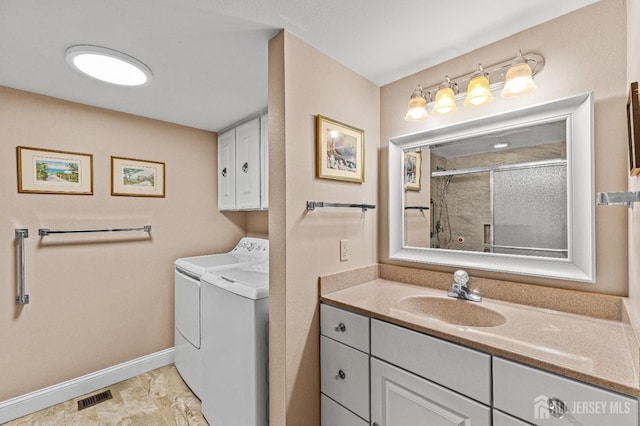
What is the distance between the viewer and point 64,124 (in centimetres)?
209

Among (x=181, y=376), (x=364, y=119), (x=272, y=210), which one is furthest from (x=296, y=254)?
(x=181, y=376)

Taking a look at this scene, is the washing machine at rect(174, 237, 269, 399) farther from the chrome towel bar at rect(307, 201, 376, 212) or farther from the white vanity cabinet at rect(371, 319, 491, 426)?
the white vanity cabinet at rect(371, 319, 491, 426)

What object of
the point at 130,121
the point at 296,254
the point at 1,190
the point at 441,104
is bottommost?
the point at 296,254

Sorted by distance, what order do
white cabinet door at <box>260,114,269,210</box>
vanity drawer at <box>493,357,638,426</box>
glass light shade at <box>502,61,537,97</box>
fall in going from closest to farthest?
vanity drawer at <box>493,357,638,426</box> < glass light shade at <box>502,61,537,97</box> < white cabinet door at <box>260,114,269,210</box>

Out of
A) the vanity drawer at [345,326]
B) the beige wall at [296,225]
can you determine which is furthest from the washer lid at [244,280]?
the vanity drawer at [345,326]

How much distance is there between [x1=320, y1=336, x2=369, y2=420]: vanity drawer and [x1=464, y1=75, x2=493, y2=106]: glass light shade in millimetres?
1353

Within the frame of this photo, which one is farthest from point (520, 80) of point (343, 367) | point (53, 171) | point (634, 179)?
point (53, 171)

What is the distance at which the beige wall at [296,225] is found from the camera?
1.36 meters

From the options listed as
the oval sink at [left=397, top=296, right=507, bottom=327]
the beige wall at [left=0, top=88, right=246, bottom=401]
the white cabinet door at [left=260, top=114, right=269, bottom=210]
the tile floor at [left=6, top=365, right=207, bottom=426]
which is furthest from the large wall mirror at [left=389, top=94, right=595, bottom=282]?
the beige wall at [left=0, top=88, right=246, bottom=401]

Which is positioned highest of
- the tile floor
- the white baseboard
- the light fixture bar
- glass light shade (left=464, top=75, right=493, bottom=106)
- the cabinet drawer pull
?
the light fixture bar

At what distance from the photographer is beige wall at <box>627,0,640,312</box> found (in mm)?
891

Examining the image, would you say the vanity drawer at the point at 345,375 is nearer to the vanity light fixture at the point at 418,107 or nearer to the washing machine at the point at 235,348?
the washing machine at the point at 235,348

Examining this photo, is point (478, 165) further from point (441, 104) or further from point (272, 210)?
point (272, 210)

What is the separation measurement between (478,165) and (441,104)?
0.39 metres
